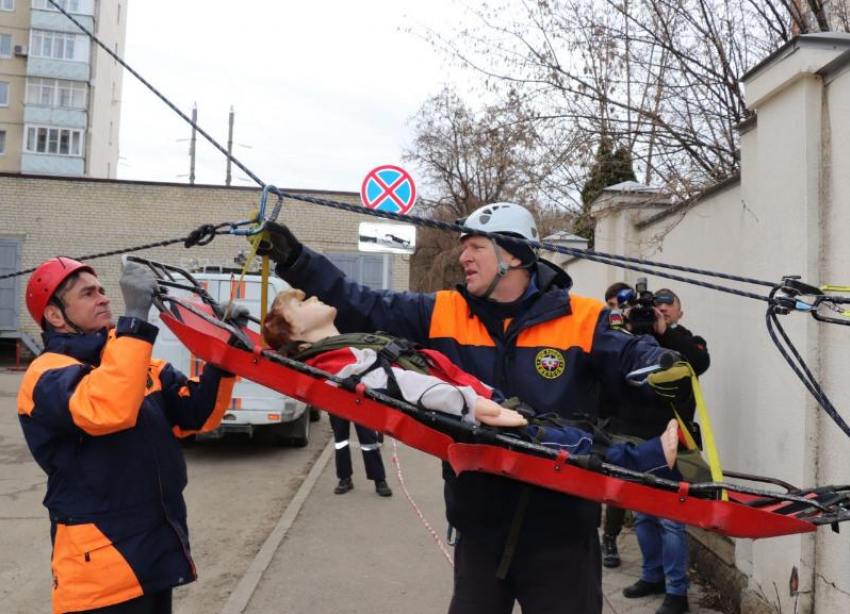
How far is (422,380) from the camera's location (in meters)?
2.46

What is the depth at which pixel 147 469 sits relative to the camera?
2.81m

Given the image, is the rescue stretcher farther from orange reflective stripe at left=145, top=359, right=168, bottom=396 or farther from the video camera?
the video camera

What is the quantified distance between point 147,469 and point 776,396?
3.51 meters

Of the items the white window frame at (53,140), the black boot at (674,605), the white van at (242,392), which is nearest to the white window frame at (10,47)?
the white window frame at (53,140)

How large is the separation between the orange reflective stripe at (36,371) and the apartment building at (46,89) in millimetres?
47895

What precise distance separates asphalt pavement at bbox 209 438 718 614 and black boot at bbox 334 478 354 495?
0.08m

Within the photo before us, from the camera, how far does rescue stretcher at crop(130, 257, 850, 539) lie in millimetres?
2223

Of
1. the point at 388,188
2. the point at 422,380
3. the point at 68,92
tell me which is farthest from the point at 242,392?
the point at 68,92

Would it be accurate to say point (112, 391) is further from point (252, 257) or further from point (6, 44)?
point (6, 44)

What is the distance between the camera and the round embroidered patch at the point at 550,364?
9.21 ft

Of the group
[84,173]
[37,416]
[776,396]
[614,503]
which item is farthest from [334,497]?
[84,173]

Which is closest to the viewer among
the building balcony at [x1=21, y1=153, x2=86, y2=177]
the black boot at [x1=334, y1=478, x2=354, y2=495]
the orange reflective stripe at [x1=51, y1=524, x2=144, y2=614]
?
the orange reflective stripe at [x1=51, y1=524, x2=144, y2=614]

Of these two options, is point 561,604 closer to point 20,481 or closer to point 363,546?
point 363,546

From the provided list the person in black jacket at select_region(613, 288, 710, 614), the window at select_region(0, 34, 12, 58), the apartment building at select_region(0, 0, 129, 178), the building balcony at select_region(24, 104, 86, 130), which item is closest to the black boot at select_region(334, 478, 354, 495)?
the person in black jacket at select_region(613, 288, 710, 614)
